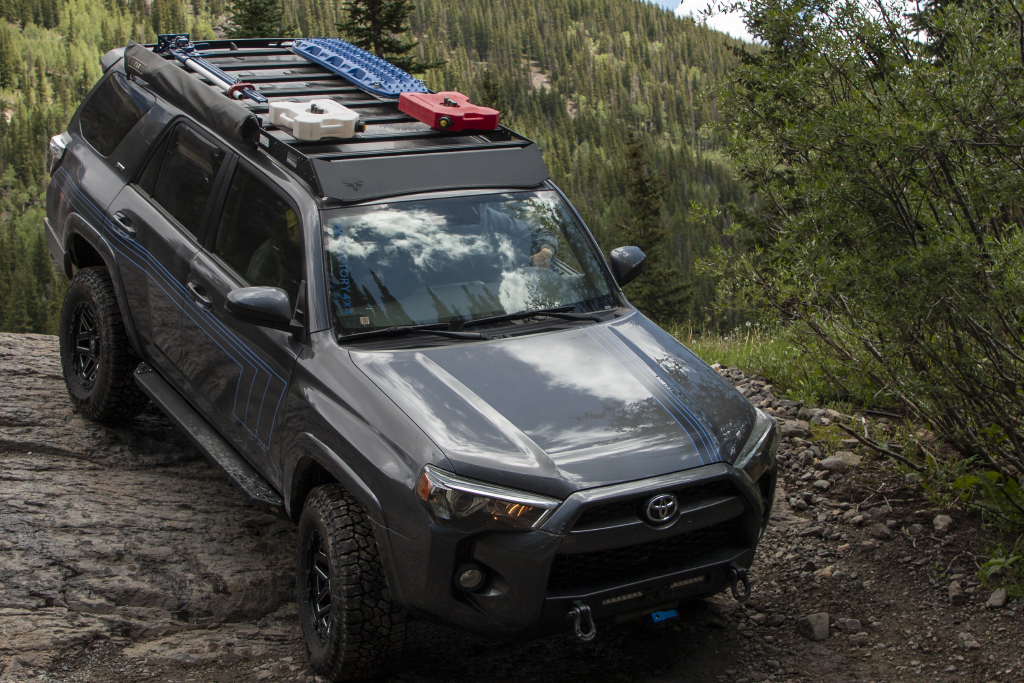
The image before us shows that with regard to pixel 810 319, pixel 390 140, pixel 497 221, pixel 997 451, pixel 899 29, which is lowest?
pixel 997 451

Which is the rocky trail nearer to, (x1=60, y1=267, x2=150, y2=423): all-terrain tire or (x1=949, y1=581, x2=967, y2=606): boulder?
(x1=949, y1=581, x2=967, y2=606): boulder

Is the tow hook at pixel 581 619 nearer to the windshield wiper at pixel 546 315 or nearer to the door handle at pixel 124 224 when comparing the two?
the windshield wiper at pixel 546 315

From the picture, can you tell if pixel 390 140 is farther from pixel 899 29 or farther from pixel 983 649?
pixel 983 649

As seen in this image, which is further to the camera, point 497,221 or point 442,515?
point 497,221

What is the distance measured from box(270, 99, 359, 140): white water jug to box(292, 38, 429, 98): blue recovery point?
0.77m

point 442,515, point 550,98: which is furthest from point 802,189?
point 550,98

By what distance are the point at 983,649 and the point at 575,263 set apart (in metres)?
2.62

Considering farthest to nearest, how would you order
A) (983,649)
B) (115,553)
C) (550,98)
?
(550,98) → (115,553) → (983,649)

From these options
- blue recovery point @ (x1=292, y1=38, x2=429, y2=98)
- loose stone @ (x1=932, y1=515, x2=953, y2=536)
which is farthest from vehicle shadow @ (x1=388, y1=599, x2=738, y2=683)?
blue recovery point @ (x1=292, y1=38, x2=429, y2=98)

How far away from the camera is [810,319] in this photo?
229 inches

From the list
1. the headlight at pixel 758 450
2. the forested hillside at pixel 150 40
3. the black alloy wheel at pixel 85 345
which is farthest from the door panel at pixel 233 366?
the forested hillside at pixel 150 40

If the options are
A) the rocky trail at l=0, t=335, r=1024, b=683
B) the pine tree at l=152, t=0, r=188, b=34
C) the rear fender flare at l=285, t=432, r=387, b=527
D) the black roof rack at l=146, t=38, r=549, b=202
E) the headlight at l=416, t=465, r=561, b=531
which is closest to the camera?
the headlight at l=416, t=465, r=561, b=531

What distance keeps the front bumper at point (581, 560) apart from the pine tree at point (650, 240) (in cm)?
3389

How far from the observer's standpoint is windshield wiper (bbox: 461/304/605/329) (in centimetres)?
414
